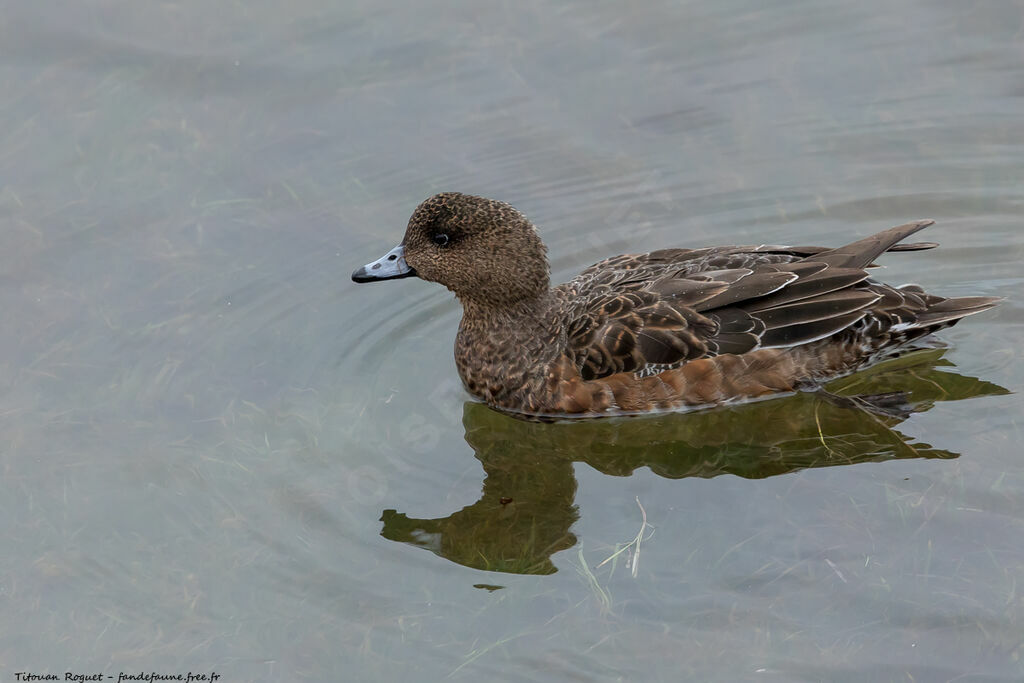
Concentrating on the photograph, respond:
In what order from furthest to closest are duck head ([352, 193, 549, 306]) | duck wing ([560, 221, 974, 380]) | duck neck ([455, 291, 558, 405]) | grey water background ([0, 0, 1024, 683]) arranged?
duck neck ([455, 291, 558, 405]) → duck head ([352, 193, 549, 306]) → duck wing ([560, 221, 974, 380]) → grey water background ([0, 0, 1024, 683])

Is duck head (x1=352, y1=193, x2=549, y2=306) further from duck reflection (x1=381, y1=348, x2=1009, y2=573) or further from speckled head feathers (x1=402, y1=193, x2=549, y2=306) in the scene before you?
duck reflection (x1=381, y1=348, x2=1009, y2=573)

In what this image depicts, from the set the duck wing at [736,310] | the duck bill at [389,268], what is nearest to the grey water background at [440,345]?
the duck wing at [736,310]

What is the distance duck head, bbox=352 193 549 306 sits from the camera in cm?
853

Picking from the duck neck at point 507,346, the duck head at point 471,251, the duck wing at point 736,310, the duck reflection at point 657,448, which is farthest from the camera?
the duck neck at point 507,346

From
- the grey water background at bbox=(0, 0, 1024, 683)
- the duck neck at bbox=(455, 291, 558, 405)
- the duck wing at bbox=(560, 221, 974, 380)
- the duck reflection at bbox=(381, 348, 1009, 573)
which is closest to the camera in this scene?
the grey water background at bbox=(0, 0, 1024, 683)

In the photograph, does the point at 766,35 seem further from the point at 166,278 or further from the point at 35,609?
the point at 35,609

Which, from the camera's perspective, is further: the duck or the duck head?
the duck head

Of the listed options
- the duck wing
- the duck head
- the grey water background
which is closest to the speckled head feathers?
the duck head

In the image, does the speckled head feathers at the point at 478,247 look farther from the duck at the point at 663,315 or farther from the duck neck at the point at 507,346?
the duck neck at the point at 507,346

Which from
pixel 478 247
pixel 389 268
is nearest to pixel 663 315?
pixel 478 247

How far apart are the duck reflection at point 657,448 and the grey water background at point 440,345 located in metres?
0.04

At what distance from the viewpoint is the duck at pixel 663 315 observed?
27.6 feet

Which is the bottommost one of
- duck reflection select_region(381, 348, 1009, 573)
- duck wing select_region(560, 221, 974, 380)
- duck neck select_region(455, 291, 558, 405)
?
duck reflection select_region(381, 348, 1009, 573)

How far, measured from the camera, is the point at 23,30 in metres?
11.7
